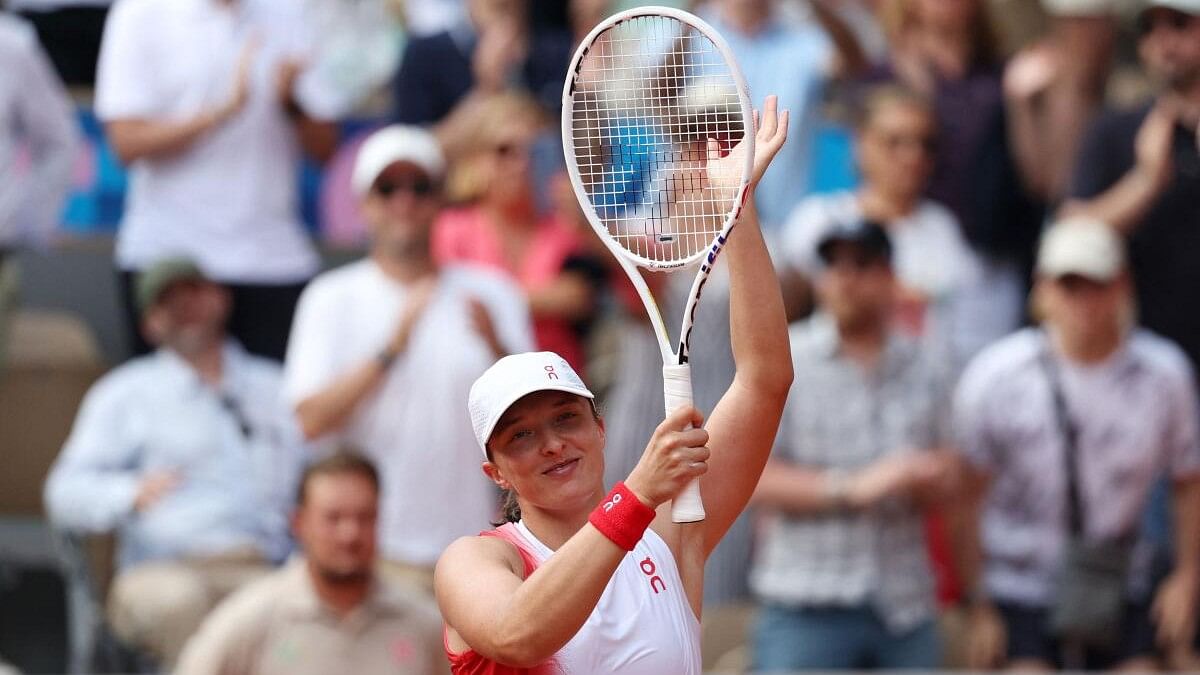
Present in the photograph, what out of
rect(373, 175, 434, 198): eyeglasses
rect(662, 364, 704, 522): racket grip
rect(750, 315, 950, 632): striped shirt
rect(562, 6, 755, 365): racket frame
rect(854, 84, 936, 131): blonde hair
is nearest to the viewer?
rect(662, 364, 704, 522): racket grip

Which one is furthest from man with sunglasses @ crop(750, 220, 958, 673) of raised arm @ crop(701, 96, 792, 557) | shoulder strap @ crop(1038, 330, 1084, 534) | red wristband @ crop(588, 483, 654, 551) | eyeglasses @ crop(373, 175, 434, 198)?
red wristband @ crop(588, 483, 654, 551)

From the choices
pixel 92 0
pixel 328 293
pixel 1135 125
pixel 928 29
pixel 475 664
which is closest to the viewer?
pixel 475 664

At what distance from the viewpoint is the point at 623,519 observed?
125 inches

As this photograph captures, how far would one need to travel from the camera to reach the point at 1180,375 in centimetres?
712

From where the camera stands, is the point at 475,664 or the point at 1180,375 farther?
the point at 1180,375

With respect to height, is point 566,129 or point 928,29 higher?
point 928,29

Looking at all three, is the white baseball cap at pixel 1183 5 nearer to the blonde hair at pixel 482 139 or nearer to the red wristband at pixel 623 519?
the blonde hair at pixel 482 139

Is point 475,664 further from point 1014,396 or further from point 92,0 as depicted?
point 92,0

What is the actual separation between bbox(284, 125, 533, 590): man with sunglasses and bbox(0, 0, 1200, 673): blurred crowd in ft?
0.04

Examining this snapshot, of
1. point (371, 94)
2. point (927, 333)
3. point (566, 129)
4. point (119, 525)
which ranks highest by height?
point (371, 94)

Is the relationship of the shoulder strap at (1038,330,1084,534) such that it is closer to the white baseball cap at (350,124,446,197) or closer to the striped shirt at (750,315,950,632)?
the striped shirt at (750,315,950,632)

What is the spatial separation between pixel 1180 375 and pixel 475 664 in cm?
434

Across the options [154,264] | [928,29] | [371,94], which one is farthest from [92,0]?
[928,29]

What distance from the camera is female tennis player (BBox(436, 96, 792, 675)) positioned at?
3.18 metres
